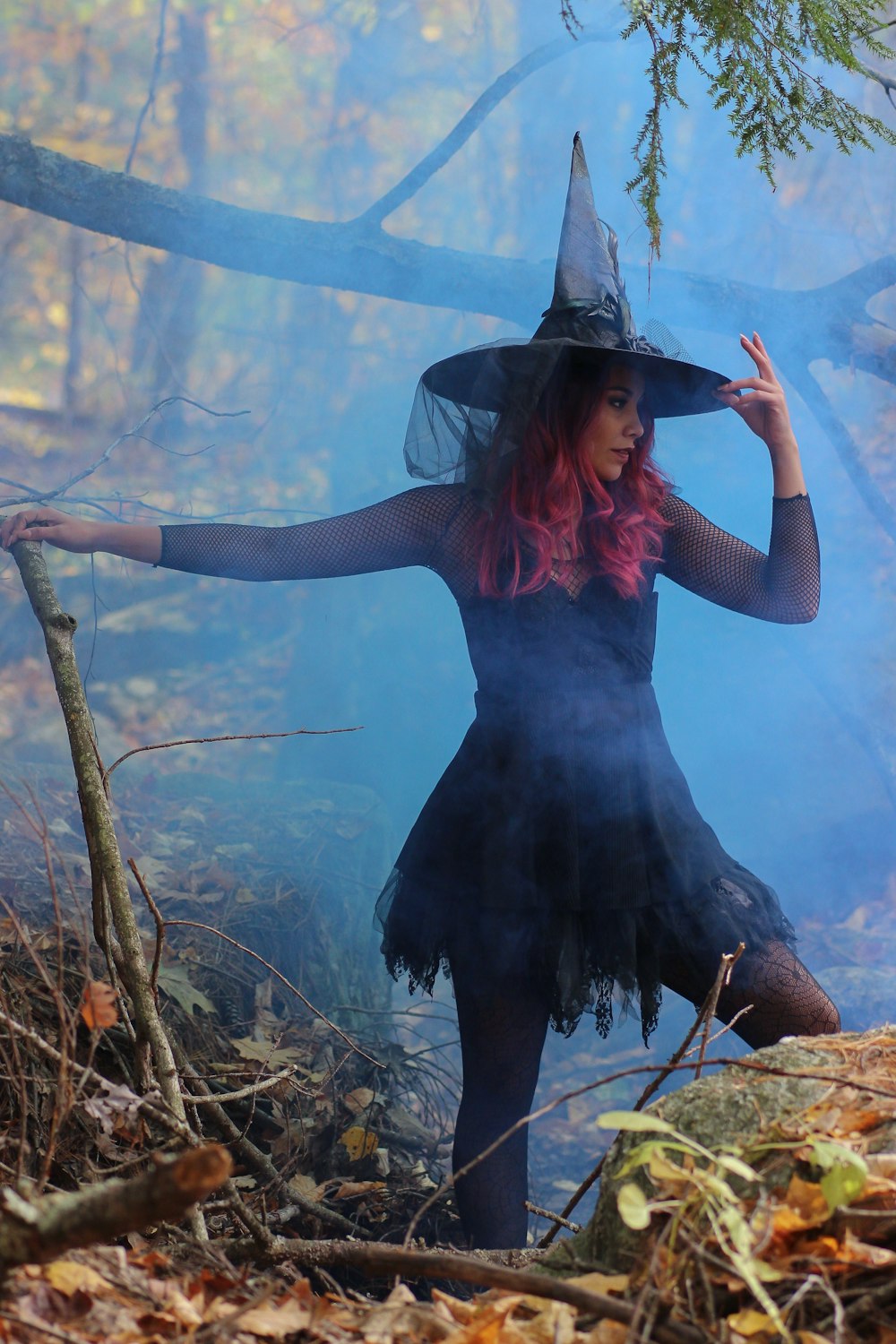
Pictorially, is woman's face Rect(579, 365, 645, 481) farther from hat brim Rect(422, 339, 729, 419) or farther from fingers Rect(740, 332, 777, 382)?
fingers Rect(740, 332, 777, 382)

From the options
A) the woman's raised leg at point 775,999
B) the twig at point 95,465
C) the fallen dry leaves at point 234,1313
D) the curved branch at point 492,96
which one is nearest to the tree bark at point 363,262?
the twig at point 95,465

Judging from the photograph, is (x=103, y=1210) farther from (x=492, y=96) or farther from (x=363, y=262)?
(x=492, y=96)

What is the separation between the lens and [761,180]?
4.52 m

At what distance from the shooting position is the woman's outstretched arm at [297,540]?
1.85 metres

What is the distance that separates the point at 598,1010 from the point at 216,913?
5.40 ft

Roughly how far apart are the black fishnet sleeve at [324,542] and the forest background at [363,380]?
6.98 feet

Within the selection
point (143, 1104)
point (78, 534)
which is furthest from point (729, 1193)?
point (78, 534)

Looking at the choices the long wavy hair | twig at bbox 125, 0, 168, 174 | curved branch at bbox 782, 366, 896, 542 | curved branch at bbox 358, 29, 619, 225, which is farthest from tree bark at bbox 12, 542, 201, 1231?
twig at bbox 125, 0, 168, 174

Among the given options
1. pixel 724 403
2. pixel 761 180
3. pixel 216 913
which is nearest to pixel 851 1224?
pixel 724 403

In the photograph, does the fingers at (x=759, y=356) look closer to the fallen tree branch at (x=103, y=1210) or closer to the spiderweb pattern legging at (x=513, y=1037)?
the spiderweb pattern legging at (x=513, y=1037)

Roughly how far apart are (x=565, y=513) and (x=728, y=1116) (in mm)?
1104

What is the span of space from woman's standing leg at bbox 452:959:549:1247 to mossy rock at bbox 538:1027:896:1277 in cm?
68

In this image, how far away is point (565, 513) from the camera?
1.76 meters

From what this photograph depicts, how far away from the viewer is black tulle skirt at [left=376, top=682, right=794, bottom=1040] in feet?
5.42
